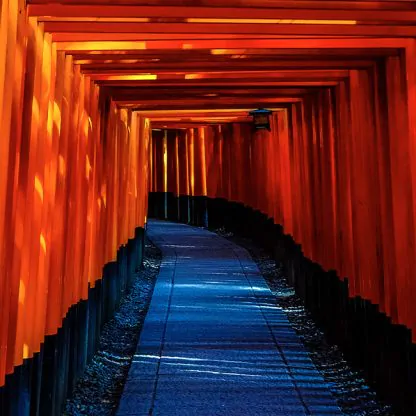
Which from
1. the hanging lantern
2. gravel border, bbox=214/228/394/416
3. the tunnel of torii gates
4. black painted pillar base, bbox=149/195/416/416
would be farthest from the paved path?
the hanging lantern

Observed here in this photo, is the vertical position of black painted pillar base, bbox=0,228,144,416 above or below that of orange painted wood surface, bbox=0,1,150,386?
below

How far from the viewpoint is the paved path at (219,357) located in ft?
16.4

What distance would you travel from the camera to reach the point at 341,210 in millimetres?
6590

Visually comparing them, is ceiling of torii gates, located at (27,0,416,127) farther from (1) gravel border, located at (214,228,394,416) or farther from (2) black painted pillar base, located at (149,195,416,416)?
(1) gravel border, located at (214,228,394,416)

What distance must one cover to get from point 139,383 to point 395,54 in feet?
11.7

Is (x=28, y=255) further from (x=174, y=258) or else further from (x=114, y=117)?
(x=174, y=258)

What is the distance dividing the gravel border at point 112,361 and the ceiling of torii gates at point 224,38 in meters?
2.97

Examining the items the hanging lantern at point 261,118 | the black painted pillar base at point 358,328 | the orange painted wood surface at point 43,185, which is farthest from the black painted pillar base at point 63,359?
the hanging lantern at point 261,118

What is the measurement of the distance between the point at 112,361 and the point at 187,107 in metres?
3.82

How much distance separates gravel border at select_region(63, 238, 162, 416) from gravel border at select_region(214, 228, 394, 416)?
6.59 feet

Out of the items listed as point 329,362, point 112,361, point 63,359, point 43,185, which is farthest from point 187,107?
point 43,185

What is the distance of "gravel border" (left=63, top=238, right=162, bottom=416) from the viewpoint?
17.4ft

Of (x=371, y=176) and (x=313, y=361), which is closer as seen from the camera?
(x=371, y=176)

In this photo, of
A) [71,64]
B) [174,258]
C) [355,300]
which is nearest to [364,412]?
[355,300]
